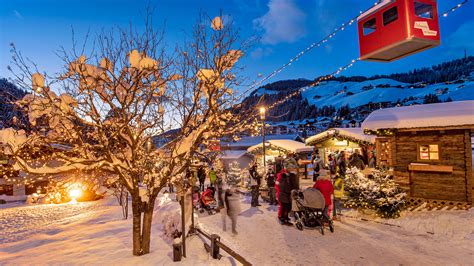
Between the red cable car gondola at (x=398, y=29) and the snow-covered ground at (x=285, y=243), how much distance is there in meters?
4.65

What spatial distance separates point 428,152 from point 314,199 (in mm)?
5788

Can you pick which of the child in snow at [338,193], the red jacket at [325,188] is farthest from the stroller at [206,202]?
the red jacket at [325,188]

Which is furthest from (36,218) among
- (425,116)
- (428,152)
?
(425,116)

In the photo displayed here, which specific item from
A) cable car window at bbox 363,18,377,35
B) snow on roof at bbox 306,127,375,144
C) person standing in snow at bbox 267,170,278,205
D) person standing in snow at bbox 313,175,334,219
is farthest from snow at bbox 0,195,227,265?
snow on roof at bbox 306,127,375,144

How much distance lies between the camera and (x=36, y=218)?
638 inches

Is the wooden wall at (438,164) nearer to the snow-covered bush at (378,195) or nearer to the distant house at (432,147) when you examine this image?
the distant house at (432,147)

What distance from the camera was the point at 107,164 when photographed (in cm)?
659

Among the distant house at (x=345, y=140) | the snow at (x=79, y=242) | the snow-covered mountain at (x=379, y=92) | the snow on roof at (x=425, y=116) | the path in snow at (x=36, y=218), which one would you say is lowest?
the path in snow at (x=36, y=218)

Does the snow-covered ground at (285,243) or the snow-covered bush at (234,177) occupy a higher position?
the snow-covered bush at (234,177)

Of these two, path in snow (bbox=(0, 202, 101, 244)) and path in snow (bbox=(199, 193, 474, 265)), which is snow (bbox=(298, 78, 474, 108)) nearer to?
path in snow (bbox=(0, 202, 101, 244))

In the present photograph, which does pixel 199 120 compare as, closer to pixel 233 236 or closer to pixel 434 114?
pixel 233 236

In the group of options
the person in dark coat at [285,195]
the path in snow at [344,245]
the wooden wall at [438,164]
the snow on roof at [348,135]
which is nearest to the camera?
the path in snow at [344,245]

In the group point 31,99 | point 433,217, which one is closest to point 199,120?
point 31,99

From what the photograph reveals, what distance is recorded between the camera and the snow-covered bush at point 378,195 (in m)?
9.45
